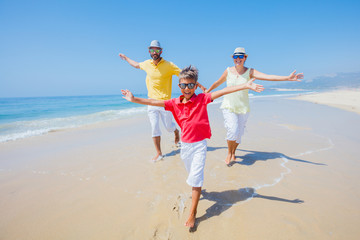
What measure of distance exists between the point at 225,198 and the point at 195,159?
2.79ft

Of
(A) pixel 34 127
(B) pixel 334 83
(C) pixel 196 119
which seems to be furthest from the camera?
(B) pixel 334 83

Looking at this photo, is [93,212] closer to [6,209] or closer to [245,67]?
[6,209]

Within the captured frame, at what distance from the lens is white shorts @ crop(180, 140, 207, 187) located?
7.13ft

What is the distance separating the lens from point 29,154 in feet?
15.3

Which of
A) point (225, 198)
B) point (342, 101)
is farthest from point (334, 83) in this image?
point (225, 198)

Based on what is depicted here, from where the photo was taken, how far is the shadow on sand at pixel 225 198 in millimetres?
2338

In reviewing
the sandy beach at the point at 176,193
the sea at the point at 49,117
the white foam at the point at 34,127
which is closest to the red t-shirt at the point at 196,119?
the sandy beach at the point at 176,193

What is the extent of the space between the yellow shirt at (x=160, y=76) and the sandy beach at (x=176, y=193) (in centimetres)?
153

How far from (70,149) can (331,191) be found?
576 centimetres

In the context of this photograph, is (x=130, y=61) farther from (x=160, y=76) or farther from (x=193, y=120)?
(x=193, y=120)

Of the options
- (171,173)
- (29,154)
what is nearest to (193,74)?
(171,173)

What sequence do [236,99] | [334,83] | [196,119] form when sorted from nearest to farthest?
[196,119] → [236,99] → [334,83]

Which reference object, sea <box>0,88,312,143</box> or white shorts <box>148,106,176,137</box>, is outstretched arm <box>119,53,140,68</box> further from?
sea <box>0,88,312,143</box>

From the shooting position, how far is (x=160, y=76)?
405cm
